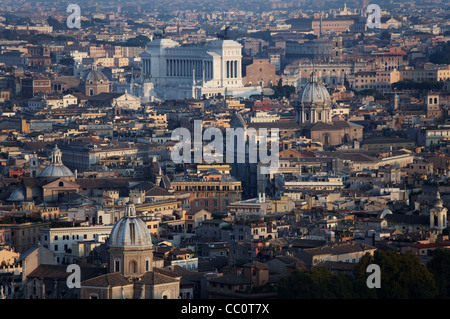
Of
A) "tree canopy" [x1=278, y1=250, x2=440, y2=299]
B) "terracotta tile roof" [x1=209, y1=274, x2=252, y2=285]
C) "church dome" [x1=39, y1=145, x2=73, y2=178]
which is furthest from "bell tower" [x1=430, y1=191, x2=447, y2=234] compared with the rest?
"church dome" [x1=39, y1=145, x2=73, y2=178]

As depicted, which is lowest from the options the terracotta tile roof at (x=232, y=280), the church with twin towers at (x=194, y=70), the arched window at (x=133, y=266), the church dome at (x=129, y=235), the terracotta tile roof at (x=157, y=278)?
the church with twin towers at (x=194, y=70)

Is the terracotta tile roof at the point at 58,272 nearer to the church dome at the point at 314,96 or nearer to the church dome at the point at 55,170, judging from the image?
the church dome at the point at 55,170

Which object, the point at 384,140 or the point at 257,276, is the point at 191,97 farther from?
the point at 257,276

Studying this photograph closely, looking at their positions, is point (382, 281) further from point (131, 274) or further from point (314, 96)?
point (314, 96)

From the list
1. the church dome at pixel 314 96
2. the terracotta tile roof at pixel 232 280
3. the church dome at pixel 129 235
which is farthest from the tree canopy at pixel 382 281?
the church dome at pixel 314 96

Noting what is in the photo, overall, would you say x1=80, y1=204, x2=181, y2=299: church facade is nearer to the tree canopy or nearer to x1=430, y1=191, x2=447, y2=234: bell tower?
the tree canopy

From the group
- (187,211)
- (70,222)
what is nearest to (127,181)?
(187,211)
